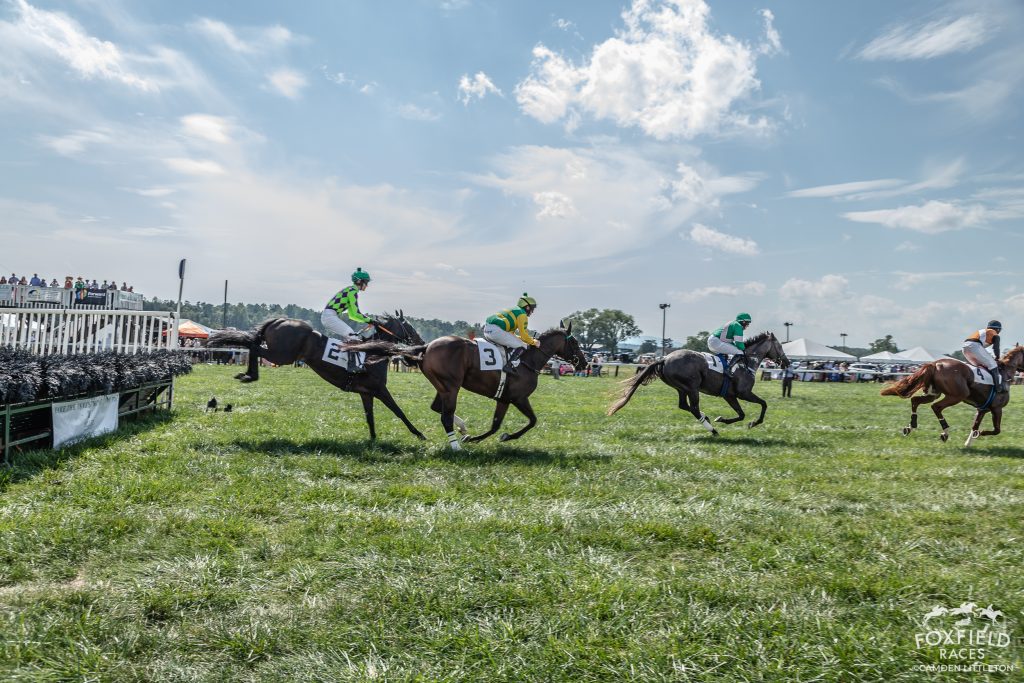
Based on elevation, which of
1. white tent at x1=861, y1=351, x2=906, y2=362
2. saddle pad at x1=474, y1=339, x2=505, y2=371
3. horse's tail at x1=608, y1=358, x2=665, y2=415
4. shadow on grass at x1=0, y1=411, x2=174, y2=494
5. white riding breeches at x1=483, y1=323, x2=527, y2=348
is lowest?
shadow on grass at x1=0, y1=411, x2=174, y2=494

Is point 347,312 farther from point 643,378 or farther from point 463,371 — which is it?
point 643,378

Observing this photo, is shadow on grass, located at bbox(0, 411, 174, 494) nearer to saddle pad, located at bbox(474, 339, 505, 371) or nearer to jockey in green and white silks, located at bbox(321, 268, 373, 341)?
jockey in green and white silks, located at bbox(321, 268, 373, 341)

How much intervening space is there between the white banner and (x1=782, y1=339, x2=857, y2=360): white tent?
167ft

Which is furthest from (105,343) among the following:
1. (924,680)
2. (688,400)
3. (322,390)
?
(924,680)

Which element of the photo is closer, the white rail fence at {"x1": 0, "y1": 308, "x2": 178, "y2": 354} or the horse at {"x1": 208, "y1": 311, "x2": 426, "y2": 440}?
the horse at {"x1": 208, "y1": 311, "x2": 426, "y2": 440}

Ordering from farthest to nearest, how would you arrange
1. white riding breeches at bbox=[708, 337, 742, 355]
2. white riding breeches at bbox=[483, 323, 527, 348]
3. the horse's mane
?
the horse's mane → white riding breeches at bbox=[708, 337, 742, 355] → white riding breeches at bbox=[483, 323, 527, 348]

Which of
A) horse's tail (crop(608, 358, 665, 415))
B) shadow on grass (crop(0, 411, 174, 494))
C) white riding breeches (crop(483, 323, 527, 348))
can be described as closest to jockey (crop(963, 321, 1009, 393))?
horse's tail (crop(608, 358, 665, 415))

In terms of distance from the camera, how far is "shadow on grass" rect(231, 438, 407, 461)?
26.2ft

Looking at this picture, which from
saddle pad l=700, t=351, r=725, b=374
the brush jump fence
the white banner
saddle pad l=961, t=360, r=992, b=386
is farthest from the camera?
A: saddle pad l=700, t=351, r=725, b=374

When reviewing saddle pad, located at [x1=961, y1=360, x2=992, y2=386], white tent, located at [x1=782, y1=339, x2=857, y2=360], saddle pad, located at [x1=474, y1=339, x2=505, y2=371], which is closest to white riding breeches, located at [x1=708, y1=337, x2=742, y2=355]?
saddle pad, located at [x1=961, y1=360, x2=992, y2=386]

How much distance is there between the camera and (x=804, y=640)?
3.23 metres

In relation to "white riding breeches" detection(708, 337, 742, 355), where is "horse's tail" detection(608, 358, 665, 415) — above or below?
below

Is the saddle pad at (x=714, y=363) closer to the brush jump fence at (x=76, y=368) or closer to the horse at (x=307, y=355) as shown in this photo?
the horse at (x=307, y=355)

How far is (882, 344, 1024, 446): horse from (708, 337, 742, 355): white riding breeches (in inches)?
118
